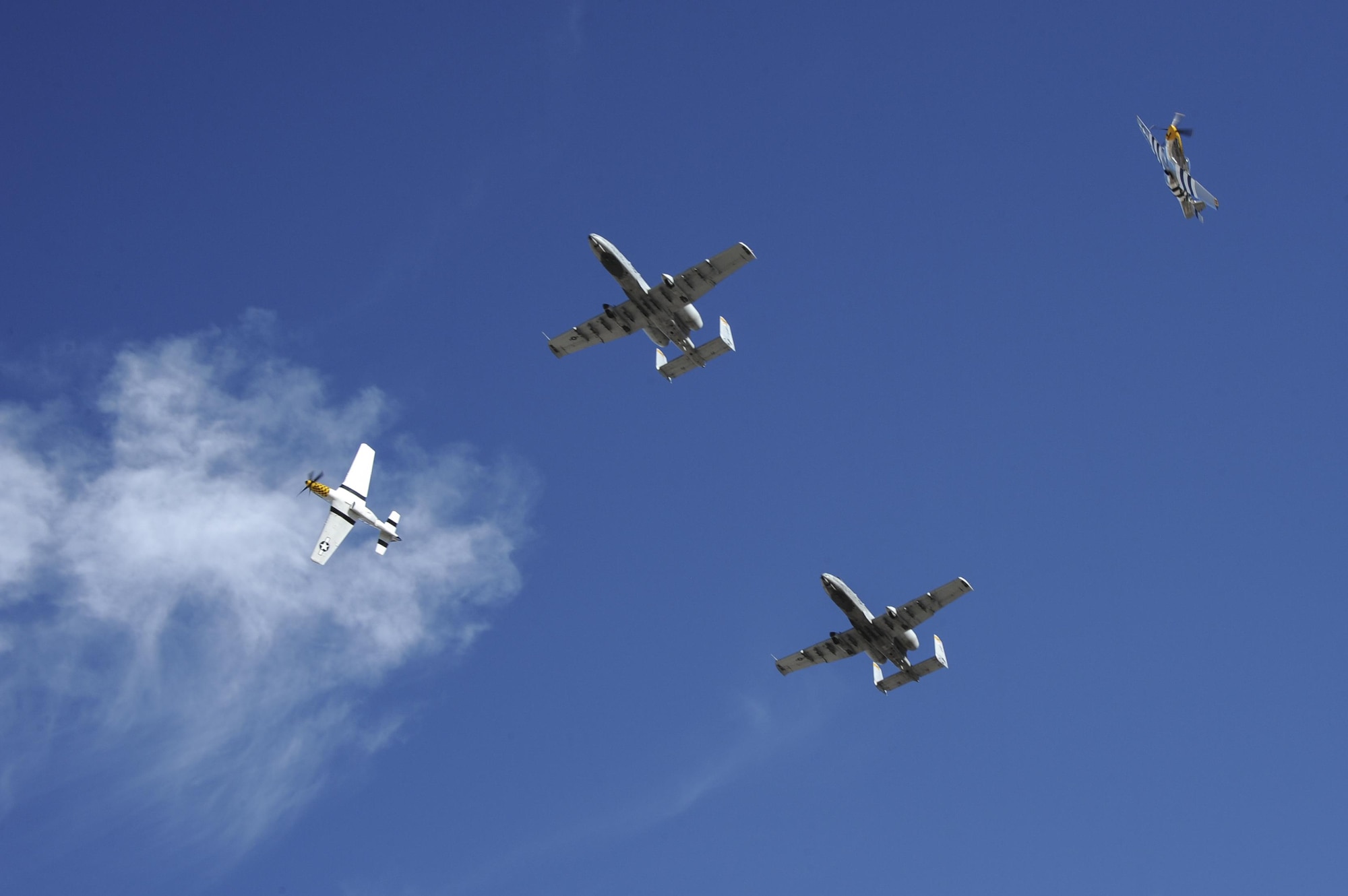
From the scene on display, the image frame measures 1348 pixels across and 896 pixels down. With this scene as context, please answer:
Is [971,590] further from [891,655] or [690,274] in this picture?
[690,274]

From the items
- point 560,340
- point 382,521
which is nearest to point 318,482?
point 382,521

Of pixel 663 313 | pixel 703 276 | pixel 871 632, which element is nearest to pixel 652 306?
pixel 663 313

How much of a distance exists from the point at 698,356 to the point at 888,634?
27.6 metres

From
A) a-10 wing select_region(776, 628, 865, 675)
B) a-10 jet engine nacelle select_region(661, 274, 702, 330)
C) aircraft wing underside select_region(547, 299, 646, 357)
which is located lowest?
a-10 wing select_region(776, 628, 865, 675)

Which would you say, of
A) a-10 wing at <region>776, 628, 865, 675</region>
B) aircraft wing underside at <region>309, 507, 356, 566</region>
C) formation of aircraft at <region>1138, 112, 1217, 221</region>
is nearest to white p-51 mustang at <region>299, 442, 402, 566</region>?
aircraft wing underside at <region>309, 507, 356, 566</region>

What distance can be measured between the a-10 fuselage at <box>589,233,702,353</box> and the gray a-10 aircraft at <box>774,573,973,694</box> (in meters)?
22.4

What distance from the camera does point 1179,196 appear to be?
89.3 m

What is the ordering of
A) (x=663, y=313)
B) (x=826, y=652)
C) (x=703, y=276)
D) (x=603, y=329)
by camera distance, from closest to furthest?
(x=703, y=276), (x=663, y=313), (x=603, y=329), (x=826, y=652)

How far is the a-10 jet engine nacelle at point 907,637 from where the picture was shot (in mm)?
79938

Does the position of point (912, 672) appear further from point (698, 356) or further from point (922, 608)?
point (698, 356)

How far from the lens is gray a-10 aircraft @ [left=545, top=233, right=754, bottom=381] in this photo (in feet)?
243

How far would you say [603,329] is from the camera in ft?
267

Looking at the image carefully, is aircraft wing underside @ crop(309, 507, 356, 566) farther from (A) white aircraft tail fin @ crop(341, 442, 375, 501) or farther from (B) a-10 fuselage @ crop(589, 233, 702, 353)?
(B) a-10 fuselage @ crop(589, 233, 702, 353)

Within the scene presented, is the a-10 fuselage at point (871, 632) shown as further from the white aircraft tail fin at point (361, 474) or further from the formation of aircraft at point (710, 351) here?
the white aircraft tail fin at point (361, 474)
